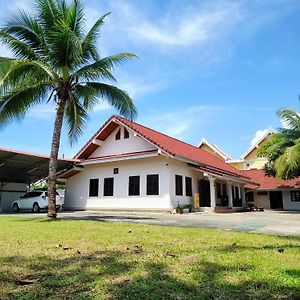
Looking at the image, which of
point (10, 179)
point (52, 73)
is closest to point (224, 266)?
point (52, 73)

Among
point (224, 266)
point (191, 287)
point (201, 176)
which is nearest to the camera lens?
point (191, 287)

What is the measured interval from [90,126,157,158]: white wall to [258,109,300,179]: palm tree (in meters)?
8.09

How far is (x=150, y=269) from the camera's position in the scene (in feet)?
15.3

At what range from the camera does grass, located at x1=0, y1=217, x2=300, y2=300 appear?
147 inches

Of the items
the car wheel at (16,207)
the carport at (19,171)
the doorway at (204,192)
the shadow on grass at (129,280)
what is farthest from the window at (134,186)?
the shadow on grass at (129,280)

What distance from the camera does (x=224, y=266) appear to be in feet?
15.8

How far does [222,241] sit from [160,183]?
14342mm

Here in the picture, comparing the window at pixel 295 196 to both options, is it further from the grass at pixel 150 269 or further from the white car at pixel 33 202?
the grass at pixel 150 269

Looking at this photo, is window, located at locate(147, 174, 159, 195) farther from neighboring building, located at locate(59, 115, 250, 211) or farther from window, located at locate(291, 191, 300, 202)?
window, located at locate(291, 191, 300, 202)

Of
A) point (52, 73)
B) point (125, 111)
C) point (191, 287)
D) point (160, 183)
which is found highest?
point (52, 73)

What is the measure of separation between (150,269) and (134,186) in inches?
712

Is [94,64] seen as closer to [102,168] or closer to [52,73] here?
[52,73]

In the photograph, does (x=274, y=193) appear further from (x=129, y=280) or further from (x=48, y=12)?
(x=129, y=280)

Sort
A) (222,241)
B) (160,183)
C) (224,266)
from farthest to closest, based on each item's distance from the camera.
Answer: (160,183) < (222,241) < (224,266)
